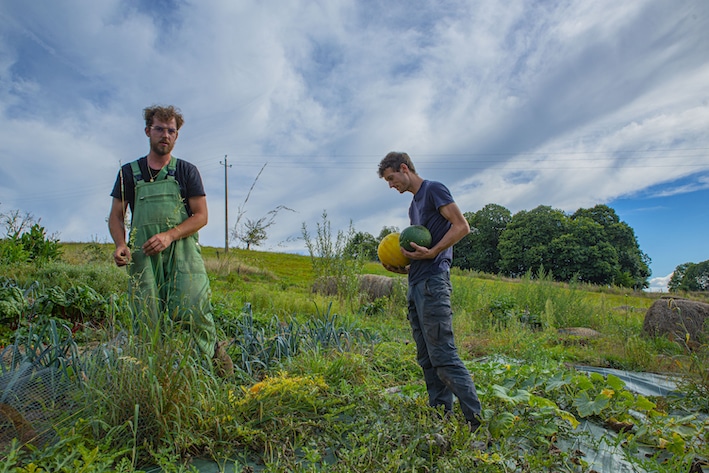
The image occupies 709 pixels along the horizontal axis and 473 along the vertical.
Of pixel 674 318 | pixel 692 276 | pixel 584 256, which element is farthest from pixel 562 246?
pixel 674 318

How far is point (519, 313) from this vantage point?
350 inches

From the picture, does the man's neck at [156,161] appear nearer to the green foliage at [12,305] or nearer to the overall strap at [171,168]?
the overall strap at [171,168]

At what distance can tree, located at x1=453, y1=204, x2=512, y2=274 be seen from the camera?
161 feet

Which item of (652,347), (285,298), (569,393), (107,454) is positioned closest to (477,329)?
(652,347)

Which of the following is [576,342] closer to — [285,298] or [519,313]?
[519,313]

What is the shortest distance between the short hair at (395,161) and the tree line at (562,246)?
3650 cm

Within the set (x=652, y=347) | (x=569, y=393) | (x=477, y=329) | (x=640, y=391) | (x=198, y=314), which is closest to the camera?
(x=198, y=314)

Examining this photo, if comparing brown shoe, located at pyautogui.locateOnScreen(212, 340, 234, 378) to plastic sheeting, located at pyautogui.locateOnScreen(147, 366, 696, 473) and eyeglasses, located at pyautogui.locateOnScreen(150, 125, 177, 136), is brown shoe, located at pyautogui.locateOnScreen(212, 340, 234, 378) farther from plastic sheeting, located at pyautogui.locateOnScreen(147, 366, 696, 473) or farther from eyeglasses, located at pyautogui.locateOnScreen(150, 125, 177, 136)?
eyeglasses, located at pyautogui.locateOnScreen(150, 125, 177, 136)

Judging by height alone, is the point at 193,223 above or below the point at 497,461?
above

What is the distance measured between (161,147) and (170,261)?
31.6 inches

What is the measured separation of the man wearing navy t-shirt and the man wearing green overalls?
1406 mm

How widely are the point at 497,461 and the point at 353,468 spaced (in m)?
0.66

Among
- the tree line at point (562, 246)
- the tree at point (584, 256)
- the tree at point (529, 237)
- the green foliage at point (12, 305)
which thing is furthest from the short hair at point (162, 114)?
the tree at point (529, 237)

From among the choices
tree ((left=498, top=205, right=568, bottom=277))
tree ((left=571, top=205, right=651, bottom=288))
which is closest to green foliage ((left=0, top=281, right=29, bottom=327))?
tree ((left=498, top=205, right=568, bottom=277))
